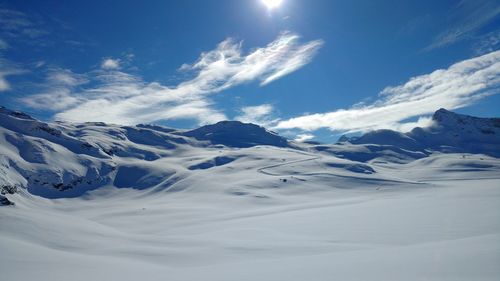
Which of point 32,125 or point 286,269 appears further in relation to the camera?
point 32,125

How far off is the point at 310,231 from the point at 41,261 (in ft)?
60.5

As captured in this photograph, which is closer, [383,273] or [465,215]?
[383,273]

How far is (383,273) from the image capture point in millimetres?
13539

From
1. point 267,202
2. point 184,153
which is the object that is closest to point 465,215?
point 267,202

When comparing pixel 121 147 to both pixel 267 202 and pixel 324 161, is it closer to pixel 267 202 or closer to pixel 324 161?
pixel 324 161

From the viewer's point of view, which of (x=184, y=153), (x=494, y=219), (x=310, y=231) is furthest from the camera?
(x=184, y=153)

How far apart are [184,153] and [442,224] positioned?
164129 millimetres

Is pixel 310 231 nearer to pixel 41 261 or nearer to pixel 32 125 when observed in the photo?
pixel 41 261

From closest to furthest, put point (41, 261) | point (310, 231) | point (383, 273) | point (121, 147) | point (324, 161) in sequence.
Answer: point (383, 273) → point (41, 261) → point (310, 231) → point (324, 161) → point (121, 147)

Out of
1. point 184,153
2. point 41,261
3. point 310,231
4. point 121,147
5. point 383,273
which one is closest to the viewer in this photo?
point 383,273

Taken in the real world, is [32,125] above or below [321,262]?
above

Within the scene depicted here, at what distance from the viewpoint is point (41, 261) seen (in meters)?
18.9

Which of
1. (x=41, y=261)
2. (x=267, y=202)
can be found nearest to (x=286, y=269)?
(x=41, y=261)

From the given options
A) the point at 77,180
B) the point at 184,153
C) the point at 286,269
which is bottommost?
the point at 286,269
